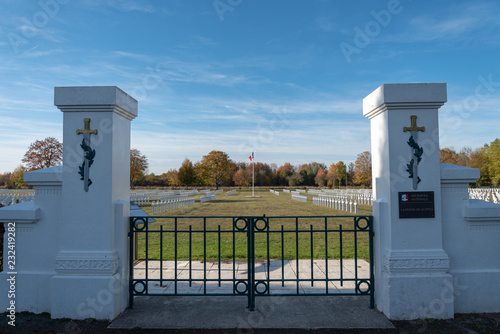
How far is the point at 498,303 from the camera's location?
168 inches

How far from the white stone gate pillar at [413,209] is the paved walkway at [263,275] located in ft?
3.53

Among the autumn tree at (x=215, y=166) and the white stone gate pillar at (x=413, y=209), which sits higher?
the autumn tree at (x=215, y=166)

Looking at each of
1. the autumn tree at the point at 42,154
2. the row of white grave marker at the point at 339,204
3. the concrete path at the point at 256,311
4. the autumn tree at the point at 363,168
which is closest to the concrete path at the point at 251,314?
Result: the concrete path at the point at 256,311

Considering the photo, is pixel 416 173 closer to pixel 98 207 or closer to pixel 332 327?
pixel 332 327

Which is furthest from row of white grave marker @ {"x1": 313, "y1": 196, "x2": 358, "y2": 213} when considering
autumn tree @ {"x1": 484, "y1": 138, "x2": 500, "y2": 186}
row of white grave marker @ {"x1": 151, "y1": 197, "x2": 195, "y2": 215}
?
autumn tree @ {"x1": 484, "y1": 138, "x2": 500, "y2": 186}

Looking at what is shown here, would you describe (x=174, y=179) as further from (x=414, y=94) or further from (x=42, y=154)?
(x=414, y=94)

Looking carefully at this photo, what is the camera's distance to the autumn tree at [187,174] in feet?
241

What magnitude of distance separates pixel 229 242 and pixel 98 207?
645cm

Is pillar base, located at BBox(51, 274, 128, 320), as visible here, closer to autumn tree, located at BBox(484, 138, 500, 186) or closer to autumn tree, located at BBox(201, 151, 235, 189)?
autumn tree, located at BBox(484, 138, 500, 186)

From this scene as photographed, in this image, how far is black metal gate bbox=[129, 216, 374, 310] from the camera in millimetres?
4434

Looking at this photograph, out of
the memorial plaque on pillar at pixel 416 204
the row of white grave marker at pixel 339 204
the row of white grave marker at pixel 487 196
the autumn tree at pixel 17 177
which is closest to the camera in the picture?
the memorial plaque on pillar at pixel 416 204

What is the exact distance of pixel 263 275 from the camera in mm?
6160

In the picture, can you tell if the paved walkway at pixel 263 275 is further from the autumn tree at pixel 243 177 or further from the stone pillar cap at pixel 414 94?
the autumn tree at pixel 243 177

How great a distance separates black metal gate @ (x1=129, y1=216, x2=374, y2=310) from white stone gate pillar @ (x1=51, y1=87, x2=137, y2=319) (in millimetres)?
433
